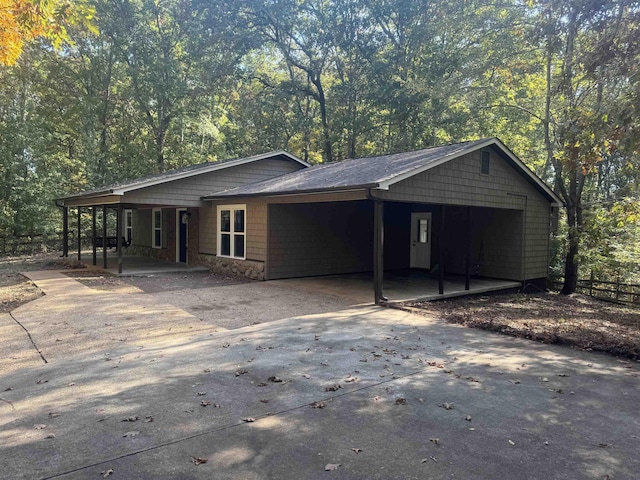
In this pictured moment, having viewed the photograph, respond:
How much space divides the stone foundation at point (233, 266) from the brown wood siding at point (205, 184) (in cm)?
188

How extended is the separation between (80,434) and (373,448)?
214 centimetres

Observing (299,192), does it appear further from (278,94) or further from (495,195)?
(278,94)

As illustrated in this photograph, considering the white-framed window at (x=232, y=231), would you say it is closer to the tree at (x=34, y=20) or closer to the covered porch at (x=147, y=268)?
the covered porch at (x=147, y=268)

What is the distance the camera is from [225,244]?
46.1 feet

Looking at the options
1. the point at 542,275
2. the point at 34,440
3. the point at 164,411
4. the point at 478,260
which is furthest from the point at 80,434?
the point at 542,275

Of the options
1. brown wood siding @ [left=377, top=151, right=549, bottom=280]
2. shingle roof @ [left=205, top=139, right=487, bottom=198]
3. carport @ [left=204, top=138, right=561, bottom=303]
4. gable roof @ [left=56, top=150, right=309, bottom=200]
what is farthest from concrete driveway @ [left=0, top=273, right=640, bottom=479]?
gable roof @ [left=56, top=150, right=309, bottom=200]

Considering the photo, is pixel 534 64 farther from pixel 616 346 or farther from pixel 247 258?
pixel 616 346

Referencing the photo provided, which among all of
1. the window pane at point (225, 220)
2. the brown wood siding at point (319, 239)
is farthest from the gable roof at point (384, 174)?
the brown wood siding at point (319, 239)

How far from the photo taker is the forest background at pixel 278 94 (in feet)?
59.6

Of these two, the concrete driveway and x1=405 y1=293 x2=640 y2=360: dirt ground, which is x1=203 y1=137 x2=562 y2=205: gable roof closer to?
x1=405 y1=293 x2=640 y2=360: dirt ground

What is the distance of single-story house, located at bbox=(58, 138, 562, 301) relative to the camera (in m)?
10.6

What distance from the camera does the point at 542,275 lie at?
13414mm

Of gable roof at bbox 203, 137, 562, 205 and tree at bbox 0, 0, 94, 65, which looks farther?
gable roof at bbox 203, 137, 562, 205

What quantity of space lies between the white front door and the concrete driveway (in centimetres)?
803
